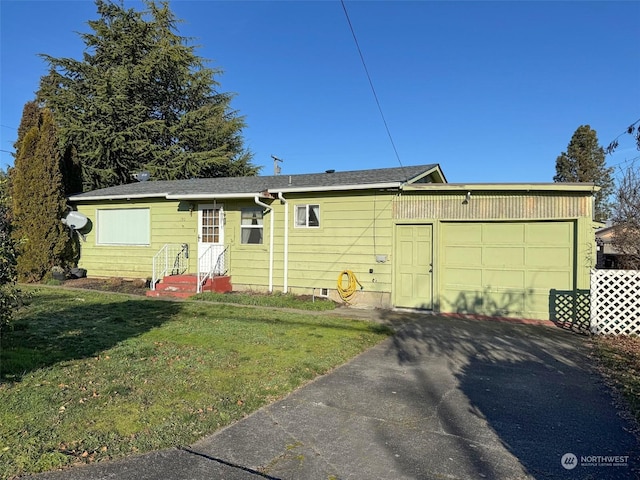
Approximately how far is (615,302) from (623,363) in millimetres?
2279

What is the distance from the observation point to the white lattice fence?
7352mm

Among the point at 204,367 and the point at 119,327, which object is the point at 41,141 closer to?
the point at 119,327

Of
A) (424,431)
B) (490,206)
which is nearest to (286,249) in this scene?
(490,206)

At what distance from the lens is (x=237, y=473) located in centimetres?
277

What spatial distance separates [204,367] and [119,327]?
2.82 meters

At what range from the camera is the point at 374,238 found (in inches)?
395

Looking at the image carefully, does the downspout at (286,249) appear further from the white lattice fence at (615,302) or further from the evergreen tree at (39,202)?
the evergreen tree at (39,202)

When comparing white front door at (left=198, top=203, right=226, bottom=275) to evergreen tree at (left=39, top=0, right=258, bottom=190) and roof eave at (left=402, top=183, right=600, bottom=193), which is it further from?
evergreen tree at (left=39, top=0, right=258, bottom=190)

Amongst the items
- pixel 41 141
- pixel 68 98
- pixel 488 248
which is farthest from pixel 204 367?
pixel 68 98

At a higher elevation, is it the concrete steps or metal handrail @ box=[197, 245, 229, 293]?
metal handrail @ box=[197, 245, 229, 293]

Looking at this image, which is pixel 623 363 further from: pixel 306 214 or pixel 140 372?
pixel 306 214

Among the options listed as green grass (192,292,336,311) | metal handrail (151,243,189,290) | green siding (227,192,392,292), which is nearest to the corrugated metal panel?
green siding (227,192,392,292)

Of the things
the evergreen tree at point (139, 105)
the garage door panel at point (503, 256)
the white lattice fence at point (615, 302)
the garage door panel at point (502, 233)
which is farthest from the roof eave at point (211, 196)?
the evergreen tree at point (139, 105)

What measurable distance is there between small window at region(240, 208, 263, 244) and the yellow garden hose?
108 inches
